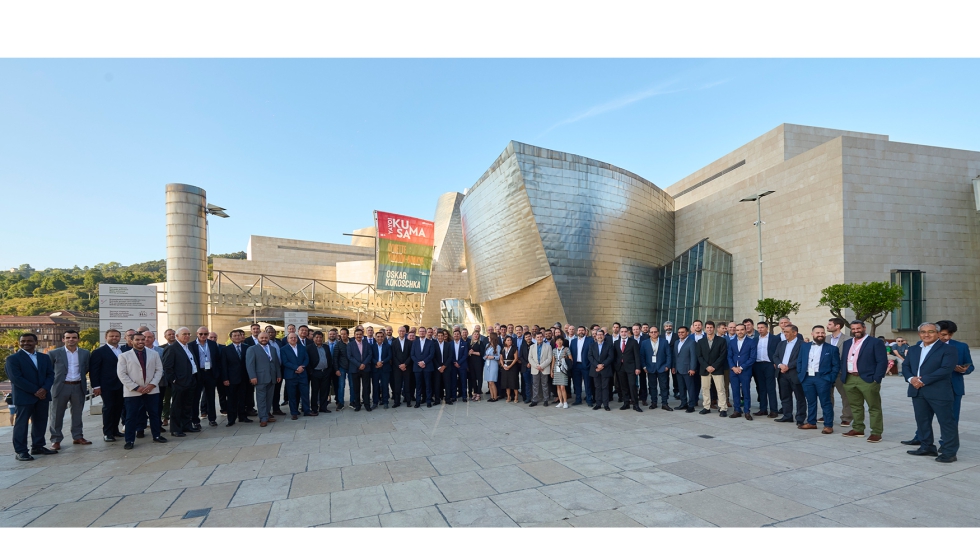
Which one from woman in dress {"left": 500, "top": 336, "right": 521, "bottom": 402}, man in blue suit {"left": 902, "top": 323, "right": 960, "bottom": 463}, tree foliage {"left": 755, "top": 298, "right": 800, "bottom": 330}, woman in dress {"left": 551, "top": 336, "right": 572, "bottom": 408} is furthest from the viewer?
tree foliage {"left": 755, "top": 298, "right": 800, "bottom": 330}

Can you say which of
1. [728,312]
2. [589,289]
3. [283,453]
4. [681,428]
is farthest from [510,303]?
[283,453]

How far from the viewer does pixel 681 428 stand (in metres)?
6.86

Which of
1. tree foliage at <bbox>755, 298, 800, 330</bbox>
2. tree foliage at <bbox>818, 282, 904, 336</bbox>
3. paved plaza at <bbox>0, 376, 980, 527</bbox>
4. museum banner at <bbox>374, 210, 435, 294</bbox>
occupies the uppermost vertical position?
museum banner at <bbox>374, 210, 435, 294</bbox>

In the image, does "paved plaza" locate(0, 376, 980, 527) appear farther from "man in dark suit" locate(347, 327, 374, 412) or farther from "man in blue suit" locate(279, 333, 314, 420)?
"man in dark suit" locate(347, 327, 374, 412)

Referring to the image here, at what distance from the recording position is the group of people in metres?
5.88

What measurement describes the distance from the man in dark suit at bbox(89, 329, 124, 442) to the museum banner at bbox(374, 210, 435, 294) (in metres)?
16.1

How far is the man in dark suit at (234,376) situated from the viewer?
25.7 feet

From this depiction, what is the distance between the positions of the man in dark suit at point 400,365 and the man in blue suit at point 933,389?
299 inches

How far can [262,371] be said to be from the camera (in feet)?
25.9

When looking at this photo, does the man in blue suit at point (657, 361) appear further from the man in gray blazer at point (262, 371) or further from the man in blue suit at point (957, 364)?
the man in gray blazer at point (262, 371)

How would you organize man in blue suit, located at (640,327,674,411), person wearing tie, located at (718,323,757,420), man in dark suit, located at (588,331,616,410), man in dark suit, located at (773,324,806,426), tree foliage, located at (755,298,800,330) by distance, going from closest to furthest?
1. man in dark suit, located at (773,324,806,426)
2. person wearing tie, located at (718,323,757,420)
3. man in blue suit, located at (640,327,674,411)
4. man in dark suit, located at (588,331,616,410)
5. tree foliage, located at (755,298,800,330)

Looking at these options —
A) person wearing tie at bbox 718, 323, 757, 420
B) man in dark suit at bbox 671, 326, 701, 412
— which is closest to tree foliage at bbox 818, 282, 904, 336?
person wearing tie at bbox 718, 323, 757, 420

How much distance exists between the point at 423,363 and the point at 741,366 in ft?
18.5

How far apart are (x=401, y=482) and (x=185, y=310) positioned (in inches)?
609
